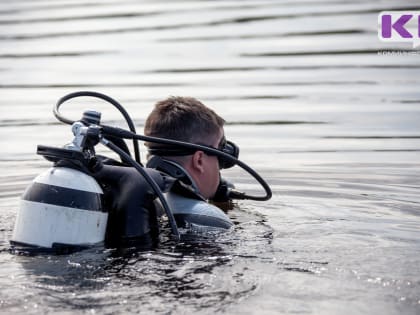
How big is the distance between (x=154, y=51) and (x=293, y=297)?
9445 millimetres

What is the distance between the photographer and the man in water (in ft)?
18.2

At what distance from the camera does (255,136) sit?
933cm

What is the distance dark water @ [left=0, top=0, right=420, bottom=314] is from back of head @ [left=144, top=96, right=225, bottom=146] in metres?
0.59

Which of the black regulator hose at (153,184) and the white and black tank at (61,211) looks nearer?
the white and black tank at (61,211)

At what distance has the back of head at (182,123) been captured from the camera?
5941mm

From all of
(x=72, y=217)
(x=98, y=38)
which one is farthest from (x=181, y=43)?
(x=72, y=217)
